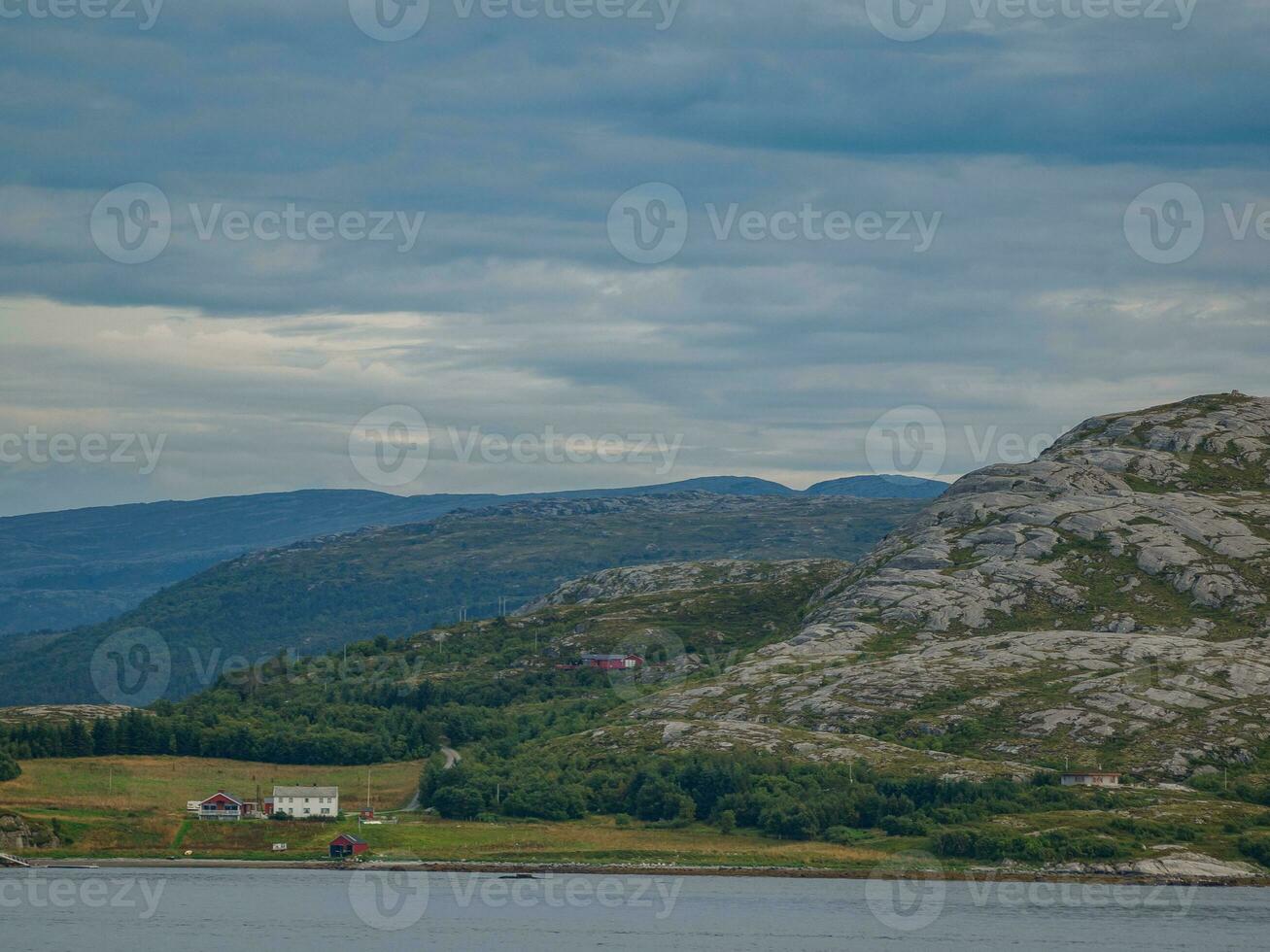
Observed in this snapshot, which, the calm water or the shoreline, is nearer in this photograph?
the calm water

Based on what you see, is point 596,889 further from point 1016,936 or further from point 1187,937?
point 1187,937

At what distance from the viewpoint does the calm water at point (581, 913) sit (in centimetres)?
14400

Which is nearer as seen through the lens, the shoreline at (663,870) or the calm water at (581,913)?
the calm water at (581,913)

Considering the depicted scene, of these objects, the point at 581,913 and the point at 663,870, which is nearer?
the point at 581,913

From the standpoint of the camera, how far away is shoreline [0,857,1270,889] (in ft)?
627

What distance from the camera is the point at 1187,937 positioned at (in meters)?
152

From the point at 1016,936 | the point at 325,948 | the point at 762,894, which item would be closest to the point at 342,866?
the point at 762,894

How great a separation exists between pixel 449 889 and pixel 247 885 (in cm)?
2131

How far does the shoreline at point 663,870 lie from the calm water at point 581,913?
1.97 m

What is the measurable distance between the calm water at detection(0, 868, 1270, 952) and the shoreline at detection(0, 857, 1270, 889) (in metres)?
1.97

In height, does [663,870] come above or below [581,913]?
below

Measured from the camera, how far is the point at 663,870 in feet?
649

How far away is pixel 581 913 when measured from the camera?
550 feet

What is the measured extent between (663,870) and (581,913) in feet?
104
